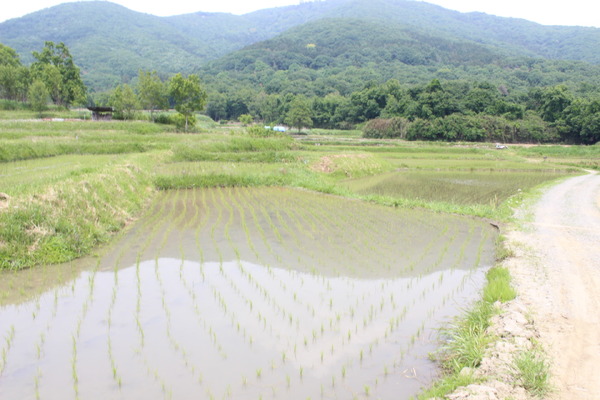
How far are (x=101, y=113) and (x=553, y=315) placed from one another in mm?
43417

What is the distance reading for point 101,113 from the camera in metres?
41.5

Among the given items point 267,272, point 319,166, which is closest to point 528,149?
point 319,166

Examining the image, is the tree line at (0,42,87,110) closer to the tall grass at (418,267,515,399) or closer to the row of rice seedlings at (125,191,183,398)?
the row of rice seedlings at (125,191,183,398)

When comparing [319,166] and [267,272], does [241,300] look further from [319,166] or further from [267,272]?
[319,166]

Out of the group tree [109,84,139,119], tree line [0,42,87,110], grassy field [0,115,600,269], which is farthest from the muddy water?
tree line [0,42,87,110]

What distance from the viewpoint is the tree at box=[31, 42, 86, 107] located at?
46.2 meters

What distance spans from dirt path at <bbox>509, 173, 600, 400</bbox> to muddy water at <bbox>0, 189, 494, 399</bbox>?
1.04m

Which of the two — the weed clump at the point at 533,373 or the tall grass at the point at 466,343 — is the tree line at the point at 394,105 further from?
the weed clump at the point at 533,373

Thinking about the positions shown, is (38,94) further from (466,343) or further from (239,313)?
(466,343)

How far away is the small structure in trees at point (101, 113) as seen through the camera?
40.6 m

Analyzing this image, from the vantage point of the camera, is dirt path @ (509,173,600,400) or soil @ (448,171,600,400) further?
dirt path @ (509,173,600,400)

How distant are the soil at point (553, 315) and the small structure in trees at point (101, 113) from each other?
39.4m

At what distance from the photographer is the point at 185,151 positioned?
25.9 metres

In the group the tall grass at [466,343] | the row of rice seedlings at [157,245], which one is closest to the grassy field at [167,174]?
the row of rice seedlings at [157,245]
